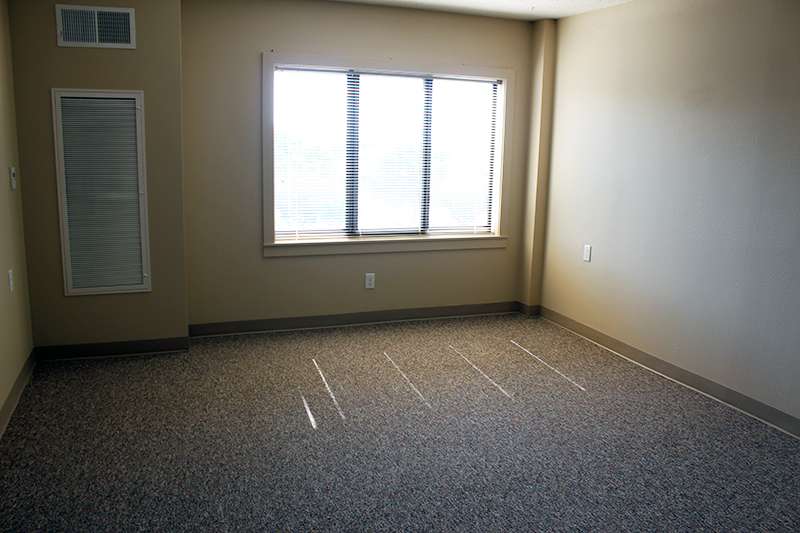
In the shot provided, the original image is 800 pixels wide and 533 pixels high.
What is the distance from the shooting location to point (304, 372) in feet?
13.0

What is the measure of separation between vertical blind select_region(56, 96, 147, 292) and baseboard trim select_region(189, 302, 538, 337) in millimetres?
723

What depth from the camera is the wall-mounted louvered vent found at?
3.76 metres

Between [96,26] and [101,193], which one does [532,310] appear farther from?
[96,26]

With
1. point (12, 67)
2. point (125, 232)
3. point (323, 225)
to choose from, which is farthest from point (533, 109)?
point (12, 67)

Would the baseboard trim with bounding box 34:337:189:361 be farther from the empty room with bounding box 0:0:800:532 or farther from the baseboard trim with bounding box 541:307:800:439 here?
the baseboard trim with bounding box 541:307:800:439

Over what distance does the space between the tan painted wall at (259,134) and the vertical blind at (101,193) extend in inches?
17.9

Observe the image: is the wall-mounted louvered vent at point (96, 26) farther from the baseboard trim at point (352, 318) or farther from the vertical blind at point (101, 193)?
the baseboard trim at point (352, 318)

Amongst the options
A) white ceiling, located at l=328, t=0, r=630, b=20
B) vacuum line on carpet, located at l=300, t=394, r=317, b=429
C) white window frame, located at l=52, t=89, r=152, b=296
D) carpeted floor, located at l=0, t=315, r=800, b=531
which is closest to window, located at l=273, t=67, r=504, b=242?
white ceiling, located at l=328, t=0, r=630, b=20

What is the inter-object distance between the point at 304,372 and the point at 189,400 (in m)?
0.73

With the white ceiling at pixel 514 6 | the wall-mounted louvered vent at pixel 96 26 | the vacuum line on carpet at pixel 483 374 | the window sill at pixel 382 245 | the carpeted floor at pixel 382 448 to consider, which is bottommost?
the carpeted floor at pixel 382 448

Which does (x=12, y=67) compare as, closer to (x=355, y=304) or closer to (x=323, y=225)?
(x=323, y=225)

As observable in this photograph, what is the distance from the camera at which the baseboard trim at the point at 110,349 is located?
400 centimetres

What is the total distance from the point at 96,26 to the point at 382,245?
238 cm

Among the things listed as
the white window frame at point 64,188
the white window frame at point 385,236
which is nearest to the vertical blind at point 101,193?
the white window frame at point 64,188
